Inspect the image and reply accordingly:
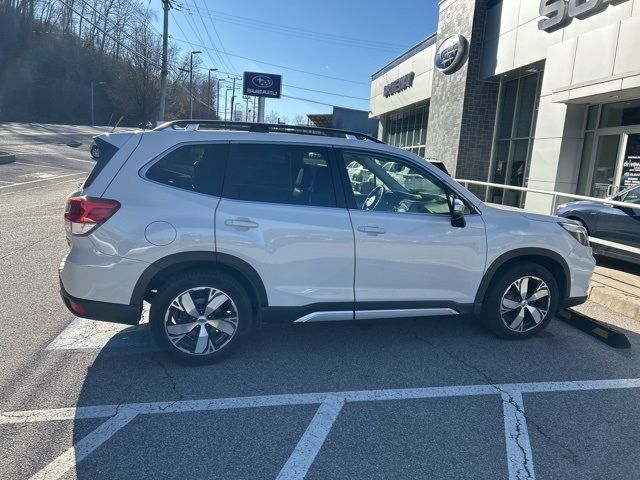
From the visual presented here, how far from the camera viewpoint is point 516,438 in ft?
9.68

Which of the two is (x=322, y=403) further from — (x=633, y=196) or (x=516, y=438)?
(x=633, y=196)

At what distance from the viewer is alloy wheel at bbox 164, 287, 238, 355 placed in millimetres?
3625

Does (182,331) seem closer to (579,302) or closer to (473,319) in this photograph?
(473,319)

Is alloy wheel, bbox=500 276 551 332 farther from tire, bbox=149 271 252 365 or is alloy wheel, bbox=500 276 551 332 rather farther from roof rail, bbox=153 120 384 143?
tire, bbox=149 271 252 365

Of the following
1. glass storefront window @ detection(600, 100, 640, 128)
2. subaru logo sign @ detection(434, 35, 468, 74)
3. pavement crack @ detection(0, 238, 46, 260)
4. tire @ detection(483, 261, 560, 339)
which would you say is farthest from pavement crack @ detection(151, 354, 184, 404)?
subaru logo sign @ detection(434, 35, 468, 74)

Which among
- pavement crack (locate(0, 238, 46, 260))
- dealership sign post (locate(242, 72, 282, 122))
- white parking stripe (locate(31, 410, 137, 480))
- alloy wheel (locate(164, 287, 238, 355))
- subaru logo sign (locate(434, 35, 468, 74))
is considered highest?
subaru logo sign (locate(434, 35, 468, 74))

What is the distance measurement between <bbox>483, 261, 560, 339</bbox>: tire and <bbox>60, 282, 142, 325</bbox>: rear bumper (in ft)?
10.1

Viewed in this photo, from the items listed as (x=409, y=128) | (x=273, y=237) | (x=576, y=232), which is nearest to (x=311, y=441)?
(x=273, y=237)

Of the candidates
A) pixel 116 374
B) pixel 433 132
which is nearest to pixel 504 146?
pixel 433 132

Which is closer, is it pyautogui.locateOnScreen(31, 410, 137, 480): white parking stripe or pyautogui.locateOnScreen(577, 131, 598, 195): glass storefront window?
pyautogui.locateOnScreen(31, 410, 137, 480): white parking stripe

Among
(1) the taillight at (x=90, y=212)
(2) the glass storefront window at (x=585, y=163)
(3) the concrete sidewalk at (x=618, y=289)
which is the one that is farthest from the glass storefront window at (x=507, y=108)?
(1) the taillight at (x=90, y=212)

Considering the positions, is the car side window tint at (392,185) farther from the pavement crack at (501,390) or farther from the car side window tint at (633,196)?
the car side window tint at (633,196)

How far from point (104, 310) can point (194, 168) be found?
1.27 meters

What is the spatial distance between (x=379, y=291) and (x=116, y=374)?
7.12 feet
